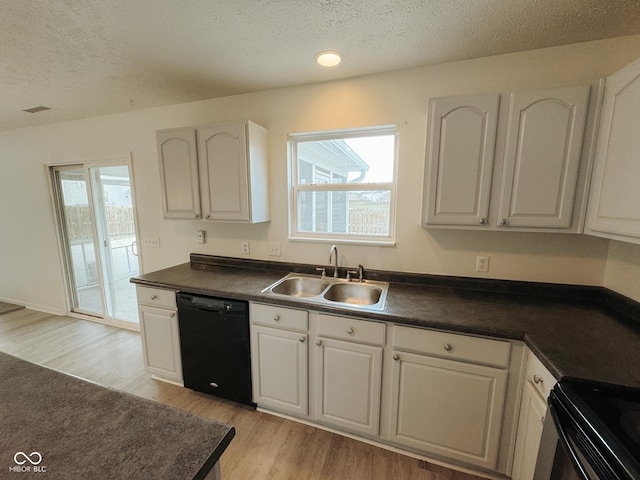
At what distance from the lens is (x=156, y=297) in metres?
2.04

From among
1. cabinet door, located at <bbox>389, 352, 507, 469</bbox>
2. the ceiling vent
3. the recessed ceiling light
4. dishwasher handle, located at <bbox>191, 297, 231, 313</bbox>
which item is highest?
the recessed ceiling light

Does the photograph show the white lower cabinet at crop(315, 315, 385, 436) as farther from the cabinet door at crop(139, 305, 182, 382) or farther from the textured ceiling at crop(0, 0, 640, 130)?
the textured ceiling at crop(0, 0, 640, 130)

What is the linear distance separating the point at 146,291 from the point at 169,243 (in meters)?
0.82

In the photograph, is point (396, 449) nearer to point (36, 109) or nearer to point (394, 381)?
point (394, 381)

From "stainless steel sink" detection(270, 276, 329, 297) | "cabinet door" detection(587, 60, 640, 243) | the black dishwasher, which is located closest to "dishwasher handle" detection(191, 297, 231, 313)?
the black dishwasher

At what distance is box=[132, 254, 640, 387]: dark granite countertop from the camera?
3.52 feet

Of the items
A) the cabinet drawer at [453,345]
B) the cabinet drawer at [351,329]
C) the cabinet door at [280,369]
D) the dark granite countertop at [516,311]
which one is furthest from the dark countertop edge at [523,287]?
the cabinet door at [280,369]

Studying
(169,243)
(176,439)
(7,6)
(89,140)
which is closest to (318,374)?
(176,439)

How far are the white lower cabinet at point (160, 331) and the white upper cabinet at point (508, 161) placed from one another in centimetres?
202

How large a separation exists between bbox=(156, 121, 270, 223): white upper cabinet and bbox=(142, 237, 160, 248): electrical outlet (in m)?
0.71

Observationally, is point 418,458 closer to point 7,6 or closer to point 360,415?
point 360,415

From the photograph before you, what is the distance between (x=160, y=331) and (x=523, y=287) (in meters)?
2.69

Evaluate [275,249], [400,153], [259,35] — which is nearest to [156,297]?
[275,249]

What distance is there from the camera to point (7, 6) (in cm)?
123
